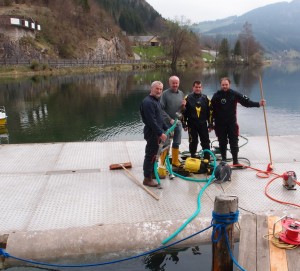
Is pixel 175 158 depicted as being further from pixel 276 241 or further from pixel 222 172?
pixel 276 241

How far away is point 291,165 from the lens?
7.62m

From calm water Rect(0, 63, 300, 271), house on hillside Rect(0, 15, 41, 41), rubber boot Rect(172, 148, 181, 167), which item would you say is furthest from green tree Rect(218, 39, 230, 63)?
rubber boot Rect(172, 148, 181, 167)

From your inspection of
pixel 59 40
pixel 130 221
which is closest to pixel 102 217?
pixel 130 221

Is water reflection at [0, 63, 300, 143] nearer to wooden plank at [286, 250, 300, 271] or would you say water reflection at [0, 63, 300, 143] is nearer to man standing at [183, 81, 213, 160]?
man standing at [183, 81, 213, 160]

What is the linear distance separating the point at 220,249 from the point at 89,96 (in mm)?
27289

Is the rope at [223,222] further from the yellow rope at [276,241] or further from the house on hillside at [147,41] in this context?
the house on hillside at [147,41]

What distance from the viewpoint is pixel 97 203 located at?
5773 mm

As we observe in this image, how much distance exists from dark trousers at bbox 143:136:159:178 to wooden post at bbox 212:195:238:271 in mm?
2340

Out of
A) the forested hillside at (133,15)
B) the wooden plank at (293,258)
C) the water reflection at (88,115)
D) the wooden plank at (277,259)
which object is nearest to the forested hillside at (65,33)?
the water reflection at (88,115)

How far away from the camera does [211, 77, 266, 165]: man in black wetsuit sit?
Answer: 7199 mm

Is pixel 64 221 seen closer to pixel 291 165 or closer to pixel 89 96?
pixel 291 165

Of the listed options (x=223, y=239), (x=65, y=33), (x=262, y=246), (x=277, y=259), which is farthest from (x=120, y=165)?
(x=65, y=33)

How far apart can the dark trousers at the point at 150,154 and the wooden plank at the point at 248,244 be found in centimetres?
231

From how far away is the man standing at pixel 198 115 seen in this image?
719cm
